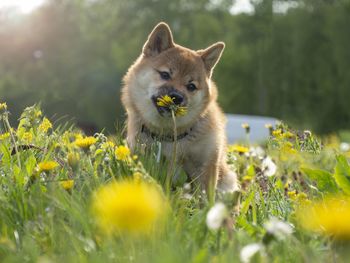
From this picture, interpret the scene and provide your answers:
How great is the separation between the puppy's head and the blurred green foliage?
16030mm

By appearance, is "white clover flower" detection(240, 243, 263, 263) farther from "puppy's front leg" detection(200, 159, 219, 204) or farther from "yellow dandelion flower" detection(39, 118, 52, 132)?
"yellow dandelion flower" detection(39, 118, 52, 132)

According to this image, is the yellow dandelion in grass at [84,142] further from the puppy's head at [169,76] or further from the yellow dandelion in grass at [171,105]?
the puppy's head at [169,76]

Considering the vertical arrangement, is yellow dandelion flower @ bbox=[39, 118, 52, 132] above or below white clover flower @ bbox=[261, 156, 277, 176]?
above

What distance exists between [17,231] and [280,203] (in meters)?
1.72

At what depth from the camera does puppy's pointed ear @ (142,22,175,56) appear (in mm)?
5129

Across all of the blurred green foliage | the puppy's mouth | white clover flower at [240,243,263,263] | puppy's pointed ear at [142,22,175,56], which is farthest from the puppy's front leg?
the blurred green foliage

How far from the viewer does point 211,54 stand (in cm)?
534

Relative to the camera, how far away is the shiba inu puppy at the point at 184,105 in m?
4.45

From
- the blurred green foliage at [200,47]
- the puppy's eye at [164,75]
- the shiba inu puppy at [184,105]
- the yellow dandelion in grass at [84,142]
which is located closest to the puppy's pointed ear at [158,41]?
the shiba inu puppy at [184,105]

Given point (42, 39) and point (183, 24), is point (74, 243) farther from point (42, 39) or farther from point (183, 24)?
point (183, 24)

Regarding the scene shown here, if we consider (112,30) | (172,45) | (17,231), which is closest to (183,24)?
(112,30)

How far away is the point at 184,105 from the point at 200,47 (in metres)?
24.1

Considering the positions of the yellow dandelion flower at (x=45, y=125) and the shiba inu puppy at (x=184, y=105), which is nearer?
the yellow dandelion flower at (x=45, y=125)

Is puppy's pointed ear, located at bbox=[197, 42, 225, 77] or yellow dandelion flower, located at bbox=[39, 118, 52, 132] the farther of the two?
puppy's pointed ear, located at bbox=[197, 42, 225, 77]
